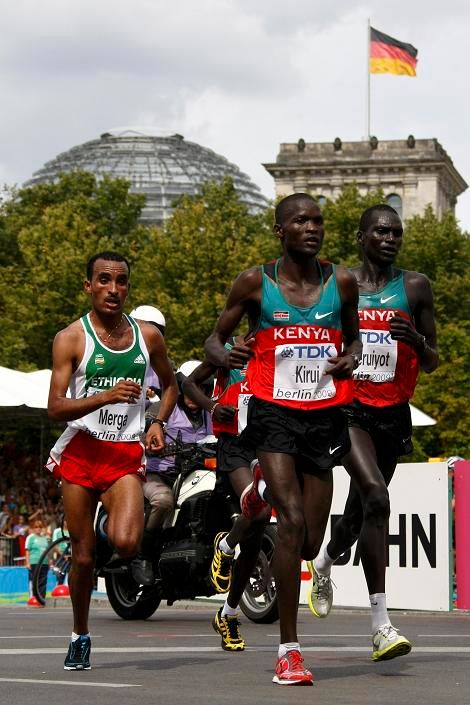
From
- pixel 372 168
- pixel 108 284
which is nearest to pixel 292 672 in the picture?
pixel 108 284

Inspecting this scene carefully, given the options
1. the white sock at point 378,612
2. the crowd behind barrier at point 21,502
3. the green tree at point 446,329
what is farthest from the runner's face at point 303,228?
the green tree at point 446,329

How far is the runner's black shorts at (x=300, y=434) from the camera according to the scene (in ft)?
26.4

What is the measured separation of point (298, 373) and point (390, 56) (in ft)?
292

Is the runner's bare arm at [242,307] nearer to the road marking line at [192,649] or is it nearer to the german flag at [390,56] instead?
the road marking line at [192,649]

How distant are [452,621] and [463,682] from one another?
252 inches

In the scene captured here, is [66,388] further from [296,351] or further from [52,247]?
[52,247]

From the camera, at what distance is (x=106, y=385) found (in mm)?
8570

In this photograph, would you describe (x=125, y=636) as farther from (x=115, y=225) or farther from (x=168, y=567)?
(x=115, y=225)

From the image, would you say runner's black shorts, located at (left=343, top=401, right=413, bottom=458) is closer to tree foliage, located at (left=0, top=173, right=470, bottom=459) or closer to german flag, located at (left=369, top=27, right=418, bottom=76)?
tree foliage, located at (left=0, top=173, right=470, bottom=459)

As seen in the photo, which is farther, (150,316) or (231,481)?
(150,316)

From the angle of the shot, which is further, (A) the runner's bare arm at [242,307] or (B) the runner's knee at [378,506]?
(B) the runner's knee at [378,506]

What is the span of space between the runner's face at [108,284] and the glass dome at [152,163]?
120 m

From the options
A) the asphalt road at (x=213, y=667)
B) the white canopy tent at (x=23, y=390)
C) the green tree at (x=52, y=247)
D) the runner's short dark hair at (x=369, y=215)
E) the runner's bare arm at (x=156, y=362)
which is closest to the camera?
the asphalt road at (x=213, y=667)

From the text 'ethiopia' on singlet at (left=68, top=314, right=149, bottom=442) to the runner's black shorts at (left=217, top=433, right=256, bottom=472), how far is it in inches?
110
